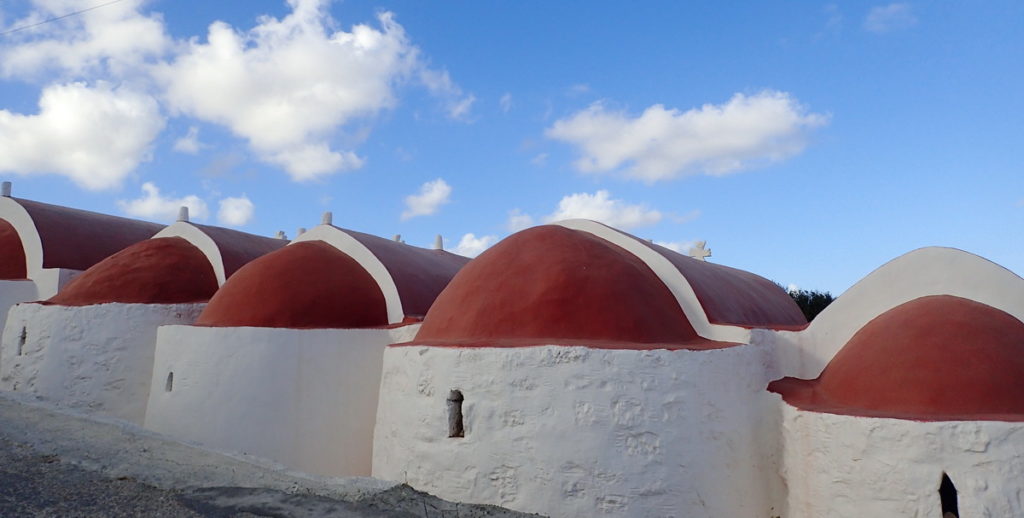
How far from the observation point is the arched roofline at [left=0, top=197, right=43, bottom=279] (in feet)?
41.9

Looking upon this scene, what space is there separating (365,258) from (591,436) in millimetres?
5423

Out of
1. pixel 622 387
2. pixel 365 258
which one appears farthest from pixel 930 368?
pixel 365 258

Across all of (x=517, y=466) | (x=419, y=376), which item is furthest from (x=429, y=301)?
(x=517, y=466)

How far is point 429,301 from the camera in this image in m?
10.6

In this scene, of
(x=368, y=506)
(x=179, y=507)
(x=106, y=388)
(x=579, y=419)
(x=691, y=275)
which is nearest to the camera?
(x=179, y=507)

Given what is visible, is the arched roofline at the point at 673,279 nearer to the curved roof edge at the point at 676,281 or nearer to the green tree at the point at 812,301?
the curved roof edge at the point at 676,281

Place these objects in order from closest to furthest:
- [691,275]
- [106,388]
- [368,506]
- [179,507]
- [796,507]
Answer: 1. [179,507]
2. [368,506]
3. [796,507]
4. [691,275]
5. [106,388]


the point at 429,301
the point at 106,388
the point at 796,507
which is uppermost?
the point at 429,301

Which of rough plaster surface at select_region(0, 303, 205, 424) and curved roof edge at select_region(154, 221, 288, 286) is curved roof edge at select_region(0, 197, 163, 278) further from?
rough plaster surface at select_region(0, 303, 205, 424)

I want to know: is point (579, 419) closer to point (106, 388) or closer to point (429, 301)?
point (429, 301)

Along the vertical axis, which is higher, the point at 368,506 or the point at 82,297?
the point at 82,297

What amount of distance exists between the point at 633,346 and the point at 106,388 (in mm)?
8256

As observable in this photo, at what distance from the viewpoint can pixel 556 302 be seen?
23.4 ft

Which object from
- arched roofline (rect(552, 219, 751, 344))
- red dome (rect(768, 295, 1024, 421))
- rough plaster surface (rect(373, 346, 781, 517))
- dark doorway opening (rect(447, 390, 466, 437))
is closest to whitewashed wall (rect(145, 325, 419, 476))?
rough plaster surface (rect(373, 346, 781, 517))
